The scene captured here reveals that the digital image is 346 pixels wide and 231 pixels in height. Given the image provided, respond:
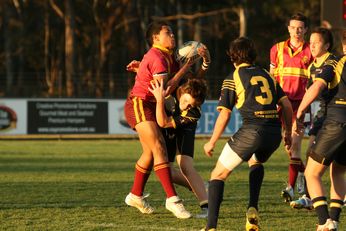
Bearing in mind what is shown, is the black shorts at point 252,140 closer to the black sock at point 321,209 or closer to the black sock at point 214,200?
the black sock at point 214,200

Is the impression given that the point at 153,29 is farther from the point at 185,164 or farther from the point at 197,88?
the point at 185,164

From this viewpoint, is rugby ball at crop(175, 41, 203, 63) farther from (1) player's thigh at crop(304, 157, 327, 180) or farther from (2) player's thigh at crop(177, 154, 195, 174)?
(1) player's thigh at crop(304, 157, 327, 180)

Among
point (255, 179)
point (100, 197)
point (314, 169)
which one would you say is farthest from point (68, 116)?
point (314, 169)

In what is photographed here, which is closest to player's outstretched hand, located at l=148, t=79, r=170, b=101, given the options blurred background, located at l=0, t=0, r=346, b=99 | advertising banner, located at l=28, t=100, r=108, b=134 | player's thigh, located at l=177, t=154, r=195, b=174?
player's thigh, located at l=177, t=154, r=195, b=174

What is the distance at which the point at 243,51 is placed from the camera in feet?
26.0

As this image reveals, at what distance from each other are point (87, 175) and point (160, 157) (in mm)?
5023

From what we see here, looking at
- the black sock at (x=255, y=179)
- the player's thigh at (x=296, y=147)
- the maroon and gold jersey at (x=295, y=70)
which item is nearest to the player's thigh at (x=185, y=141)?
the black sock at (x=255, y=179)

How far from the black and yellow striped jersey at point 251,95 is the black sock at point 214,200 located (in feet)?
2.07

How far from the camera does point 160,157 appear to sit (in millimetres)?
9445

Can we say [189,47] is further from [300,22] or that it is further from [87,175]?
[87,175]

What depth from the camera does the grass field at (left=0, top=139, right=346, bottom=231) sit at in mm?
8672

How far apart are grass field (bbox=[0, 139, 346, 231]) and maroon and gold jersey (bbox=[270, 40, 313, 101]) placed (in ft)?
4.47

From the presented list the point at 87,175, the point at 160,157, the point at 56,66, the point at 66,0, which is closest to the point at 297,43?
the point at 160,157

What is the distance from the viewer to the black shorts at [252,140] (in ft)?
25.8
